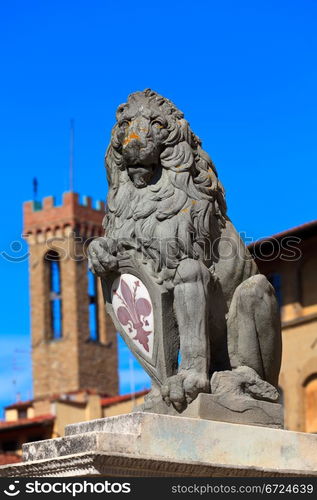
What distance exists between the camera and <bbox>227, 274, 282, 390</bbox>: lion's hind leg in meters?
9.20

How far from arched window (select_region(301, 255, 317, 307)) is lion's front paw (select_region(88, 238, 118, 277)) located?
35.1 meters

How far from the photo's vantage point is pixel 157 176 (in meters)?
9.08

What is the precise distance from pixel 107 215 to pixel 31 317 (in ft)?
301

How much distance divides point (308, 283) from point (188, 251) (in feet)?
117

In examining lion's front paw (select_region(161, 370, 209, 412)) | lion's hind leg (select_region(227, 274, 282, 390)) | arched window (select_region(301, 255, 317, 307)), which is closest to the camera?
lion's front paw (select_region(161, 370, 209, 412))

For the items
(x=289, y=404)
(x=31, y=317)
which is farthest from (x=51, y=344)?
(x=289, y=404)

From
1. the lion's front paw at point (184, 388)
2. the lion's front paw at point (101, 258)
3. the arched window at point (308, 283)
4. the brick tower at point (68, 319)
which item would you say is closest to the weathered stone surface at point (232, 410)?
the lion's front paw at point (184, 388)

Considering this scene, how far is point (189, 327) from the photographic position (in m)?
8.73

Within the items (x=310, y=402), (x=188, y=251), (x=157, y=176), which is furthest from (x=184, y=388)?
(x=310, y=402)

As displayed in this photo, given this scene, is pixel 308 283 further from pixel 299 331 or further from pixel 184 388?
pixel 184 388

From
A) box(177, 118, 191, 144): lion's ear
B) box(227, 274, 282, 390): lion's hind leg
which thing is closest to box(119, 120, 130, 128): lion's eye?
box(177, 118, 191, 144): lion's ear

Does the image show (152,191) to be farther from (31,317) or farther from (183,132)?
(31,317)

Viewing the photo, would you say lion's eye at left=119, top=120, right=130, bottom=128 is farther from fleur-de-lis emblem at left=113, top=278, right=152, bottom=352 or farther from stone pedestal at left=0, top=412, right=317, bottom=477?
stone pedestal at left=0, top=412, right=317, bottom=477

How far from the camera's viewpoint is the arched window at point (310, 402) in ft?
141
